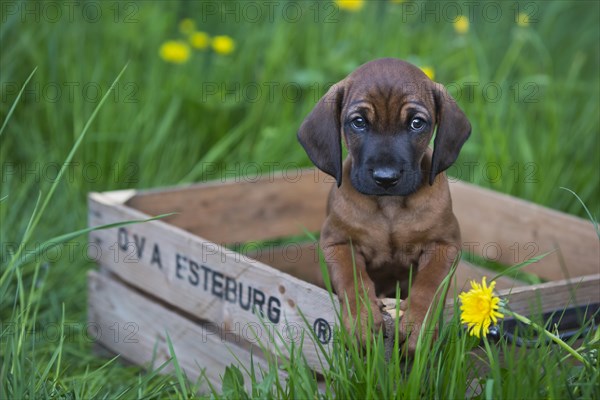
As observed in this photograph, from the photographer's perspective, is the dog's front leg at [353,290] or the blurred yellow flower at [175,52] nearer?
the dog's front leg at [353,290]

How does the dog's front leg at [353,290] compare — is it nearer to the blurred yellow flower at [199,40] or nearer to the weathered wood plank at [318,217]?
the weathered wood plank at [318,217]

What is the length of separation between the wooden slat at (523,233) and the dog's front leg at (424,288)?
881 mm

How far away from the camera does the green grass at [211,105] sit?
14.3 feet

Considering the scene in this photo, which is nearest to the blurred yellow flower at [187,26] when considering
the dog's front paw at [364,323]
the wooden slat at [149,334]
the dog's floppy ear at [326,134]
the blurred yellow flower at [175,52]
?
the blurred yellow flower at [175,52]

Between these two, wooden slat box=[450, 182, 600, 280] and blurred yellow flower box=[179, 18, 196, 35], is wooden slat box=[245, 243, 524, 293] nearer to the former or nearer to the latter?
wooden slat box=[450, 182, 600, 280]

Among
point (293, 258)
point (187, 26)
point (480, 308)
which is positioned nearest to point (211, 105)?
point (187, 26)

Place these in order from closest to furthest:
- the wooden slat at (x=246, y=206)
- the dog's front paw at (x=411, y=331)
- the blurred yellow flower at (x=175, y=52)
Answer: the dog's front paw at (x=411, y=331) → the wooden slat at (x=246, y=206) → the blurred yellow flower at (x=175, y=52)

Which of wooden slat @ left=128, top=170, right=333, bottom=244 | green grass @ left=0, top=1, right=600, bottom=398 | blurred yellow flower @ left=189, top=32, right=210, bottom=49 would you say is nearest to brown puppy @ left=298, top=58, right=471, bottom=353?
wooden slat @ left=128, top=170, right=333, bottom=244

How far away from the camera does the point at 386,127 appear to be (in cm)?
262

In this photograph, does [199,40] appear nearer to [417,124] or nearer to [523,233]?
[523,233]

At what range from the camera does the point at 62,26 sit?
485cm

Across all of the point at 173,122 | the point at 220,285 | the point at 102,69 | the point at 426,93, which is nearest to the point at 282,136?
the point at 173,122

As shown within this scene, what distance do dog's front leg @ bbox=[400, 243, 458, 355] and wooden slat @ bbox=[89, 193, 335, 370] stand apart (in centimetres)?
23

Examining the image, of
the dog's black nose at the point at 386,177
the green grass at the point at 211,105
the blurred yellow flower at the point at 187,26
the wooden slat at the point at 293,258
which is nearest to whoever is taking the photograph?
the dog's black nose at the point at 386,177
